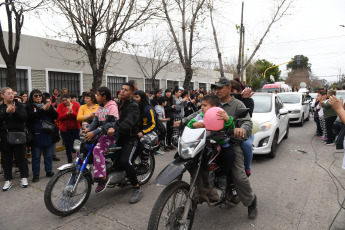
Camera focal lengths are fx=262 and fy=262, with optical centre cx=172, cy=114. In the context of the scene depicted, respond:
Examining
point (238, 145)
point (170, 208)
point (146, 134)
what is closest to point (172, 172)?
point (170, 208)

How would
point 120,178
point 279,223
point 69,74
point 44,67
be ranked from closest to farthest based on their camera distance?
point 279,223 → point 120,178 → point 44,67 → point 69,74

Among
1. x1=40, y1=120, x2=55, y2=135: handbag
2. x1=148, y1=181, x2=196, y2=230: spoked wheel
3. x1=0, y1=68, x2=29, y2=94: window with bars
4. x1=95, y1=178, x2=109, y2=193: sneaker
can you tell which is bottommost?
x1=95, y1=178, x2=109, y2=193: sneaker

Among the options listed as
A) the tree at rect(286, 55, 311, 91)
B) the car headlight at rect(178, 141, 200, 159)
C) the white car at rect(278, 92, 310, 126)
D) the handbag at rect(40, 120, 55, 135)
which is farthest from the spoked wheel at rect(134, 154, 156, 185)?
the tree at rect(286, 55, 311, 91)

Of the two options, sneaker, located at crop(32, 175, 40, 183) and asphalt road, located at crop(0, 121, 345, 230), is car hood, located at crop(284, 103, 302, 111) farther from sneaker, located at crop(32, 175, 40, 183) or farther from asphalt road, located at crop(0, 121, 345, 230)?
sneaker, located at crop(32, 175, 40, 183)

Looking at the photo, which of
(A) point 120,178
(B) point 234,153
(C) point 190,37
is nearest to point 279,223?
(B) point 234,153

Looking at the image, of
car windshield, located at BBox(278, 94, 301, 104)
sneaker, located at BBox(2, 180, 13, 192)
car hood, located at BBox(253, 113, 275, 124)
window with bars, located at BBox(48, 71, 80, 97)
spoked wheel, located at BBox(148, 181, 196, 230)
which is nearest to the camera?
spoked wheel, located at BBox(148, 181, 196, 230)

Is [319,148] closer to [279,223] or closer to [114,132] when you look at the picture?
[279,223]

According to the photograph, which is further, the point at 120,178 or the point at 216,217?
the point at 120,178

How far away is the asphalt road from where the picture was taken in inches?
129

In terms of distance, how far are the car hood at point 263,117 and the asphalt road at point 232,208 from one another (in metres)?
1.34

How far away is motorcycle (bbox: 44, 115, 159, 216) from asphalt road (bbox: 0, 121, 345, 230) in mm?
168

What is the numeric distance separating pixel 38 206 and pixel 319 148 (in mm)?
7174

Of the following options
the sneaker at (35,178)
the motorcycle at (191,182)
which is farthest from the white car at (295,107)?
the sneaker at (35,178)

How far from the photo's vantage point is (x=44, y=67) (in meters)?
12.5
